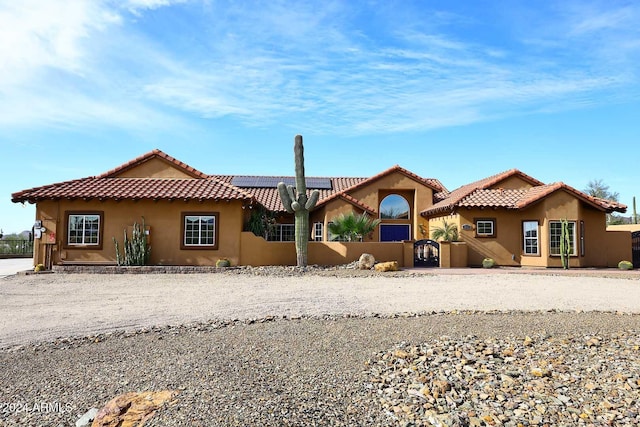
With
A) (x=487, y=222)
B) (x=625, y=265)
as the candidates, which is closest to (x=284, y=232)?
(x=487, y=222)

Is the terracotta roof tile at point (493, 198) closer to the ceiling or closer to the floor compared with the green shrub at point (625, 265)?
closer to the ceiling

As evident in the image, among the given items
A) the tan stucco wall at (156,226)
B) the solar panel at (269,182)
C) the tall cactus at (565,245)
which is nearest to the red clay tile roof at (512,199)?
the tall cactus at (565,245)

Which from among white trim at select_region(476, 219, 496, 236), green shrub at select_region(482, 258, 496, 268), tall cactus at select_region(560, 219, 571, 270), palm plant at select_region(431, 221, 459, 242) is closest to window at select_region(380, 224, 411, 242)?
palm plant at select_region(431, 221, 459, 242)

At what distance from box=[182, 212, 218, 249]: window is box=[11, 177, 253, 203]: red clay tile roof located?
1.05 m

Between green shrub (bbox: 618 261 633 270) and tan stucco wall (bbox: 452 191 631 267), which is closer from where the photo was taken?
green shrub (bbox: 618 261 633 270)

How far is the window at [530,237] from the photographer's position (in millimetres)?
22344

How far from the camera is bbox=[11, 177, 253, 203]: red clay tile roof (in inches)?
771

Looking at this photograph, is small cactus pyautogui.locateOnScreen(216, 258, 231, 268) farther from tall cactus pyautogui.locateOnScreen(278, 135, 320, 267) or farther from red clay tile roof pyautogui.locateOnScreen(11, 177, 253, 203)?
tall cactus pyautogui.locateOnScreen(278, 135, 320, 267)

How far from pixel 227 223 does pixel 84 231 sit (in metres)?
6.43

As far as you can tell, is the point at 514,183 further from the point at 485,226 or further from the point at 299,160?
the point at 299,160

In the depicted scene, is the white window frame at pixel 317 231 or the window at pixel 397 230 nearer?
the white window frame at pixel 317 231

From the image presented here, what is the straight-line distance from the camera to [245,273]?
18062 mm

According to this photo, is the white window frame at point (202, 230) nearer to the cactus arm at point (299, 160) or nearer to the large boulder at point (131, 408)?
the cactus arm at point (299, 160)

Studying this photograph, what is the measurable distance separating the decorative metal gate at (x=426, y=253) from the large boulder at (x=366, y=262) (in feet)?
10.5
